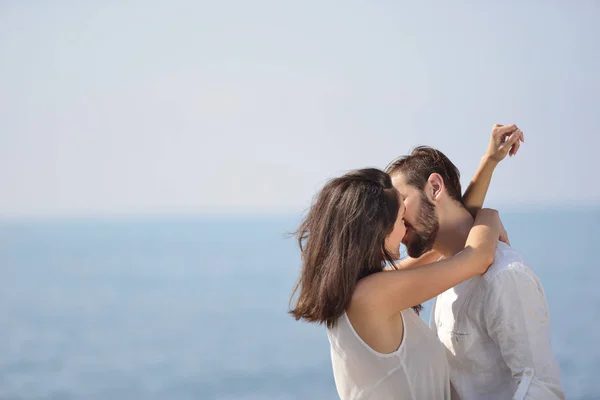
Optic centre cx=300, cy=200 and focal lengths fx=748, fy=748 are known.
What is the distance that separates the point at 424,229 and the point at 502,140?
0.44 meters

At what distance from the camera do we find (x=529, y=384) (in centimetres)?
224

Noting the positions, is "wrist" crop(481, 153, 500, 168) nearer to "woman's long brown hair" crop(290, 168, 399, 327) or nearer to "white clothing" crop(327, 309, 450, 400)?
"woman's long brown hair" crop(290, 168, 399, 327)

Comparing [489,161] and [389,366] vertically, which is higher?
[489,161]

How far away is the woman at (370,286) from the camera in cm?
217

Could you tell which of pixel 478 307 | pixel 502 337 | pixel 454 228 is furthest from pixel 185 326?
pixel 502 337

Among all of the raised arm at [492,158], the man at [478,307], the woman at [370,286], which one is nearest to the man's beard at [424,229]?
the man at [478,307]

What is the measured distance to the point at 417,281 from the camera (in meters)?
2.21

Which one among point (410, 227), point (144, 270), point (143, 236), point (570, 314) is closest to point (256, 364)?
point (570, 314)

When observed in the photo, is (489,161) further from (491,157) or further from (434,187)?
(434,187)

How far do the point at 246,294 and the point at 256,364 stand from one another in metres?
16.0

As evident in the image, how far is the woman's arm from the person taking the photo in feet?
7.08

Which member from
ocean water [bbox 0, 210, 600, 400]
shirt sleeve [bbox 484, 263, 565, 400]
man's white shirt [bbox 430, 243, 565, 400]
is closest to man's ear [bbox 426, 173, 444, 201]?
man's white shirt [bbox 430, 243, 565, 400]

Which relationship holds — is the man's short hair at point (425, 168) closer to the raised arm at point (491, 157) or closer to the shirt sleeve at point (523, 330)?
the raised arm at point (491, 157)

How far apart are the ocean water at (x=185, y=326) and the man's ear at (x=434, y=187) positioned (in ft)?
69.6
